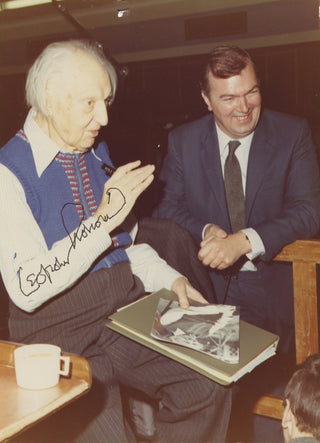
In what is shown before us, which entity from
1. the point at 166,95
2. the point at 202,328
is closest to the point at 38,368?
the point at 202,328

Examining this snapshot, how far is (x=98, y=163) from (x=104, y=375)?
24.1 inches

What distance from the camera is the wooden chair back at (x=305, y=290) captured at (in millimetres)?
1589

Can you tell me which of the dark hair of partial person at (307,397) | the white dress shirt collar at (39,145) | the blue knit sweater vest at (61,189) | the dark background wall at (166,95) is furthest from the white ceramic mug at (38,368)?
the dark background wall at (166,95)

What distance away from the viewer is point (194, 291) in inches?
57.9

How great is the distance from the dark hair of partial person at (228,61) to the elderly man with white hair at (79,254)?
679 mm

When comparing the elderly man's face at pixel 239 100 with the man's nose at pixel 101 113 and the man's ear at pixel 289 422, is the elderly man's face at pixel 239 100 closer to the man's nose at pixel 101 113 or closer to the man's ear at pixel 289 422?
the man's nose at pixel 101 113

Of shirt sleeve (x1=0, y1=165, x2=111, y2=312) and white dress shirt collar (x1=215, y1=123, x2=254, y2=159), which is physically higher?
white dress shirt collar (x1=215, y1=123, x2=254, y2=159)

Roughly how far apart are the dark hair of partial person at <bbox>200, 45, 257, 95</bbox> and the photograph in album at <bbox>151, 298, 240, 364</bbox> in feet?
3.26

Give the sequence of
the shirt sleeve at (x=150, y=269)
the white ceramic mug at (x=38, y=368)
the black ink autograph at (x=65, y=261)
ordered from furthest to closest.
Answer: the shirt sleeve at (x=150, y=269) → the black ink autograph at (x=65, y=261) → the white ceramic mug at (x=38, y=368)

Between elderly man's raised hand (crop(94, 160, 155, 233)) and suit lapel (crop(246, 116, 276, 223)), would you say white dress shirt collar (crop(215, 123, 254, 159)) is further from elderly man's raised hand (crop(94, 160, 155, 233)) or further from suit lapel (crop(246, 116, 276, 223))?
elderly man's raised hand (crop(94, 160, 155, 233))

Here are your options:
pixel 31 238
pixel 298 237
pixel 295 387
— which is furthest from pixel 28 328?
pixel 298 237

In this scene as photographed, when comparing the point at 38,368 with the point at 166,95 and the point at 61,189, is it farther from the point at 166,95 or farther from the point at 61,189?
the point at 166,95

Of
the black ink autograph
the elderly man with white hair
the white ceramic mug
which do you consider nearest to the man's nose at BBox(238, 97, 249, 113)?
the elderly man with white hair

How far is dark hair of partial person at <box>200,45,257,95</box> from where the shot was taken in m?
1.92
